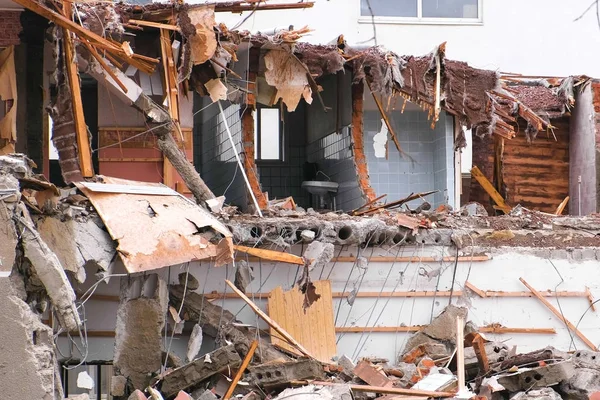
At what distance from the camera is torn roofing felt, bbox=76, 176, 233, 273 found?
12.8 metres

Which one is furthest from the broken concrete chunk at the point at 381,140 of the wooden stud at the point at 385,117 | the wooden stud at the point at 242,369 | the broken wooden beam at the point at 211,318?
the wooden stud at the point at 242,369

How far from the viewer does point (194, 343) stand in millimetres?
15344

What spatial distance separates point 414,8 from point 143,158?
1355 centimetres

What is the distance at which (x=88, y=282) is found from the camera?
49.7 ft

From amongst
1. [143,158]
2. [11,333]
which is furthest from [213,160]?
[11,333]

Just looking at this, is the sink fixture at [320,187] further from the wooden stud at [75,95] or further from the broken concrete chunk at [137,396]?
the broken concrete chunk at [137,396]

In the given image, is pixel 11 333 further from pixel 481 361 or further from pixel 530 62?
pixel 530 62

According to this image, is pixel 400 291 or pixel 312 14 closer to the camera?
pixel 400 291

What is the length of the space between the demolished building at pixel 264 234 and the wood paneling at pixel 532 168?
241 centimetres

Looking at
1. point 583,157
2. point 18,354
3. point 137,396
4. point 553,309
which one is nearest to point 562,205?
point 583,157

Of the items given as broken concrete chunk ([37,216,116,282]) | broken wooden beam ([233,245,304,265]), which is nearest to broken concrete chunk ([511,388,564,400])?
broken wooden beam ([233,245,304,265])

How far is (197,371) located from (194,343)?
117 cm

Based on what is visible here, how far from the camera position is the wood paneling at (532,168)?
2247 cm

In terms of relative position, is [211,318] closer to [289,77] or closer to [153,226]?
[153,226]
